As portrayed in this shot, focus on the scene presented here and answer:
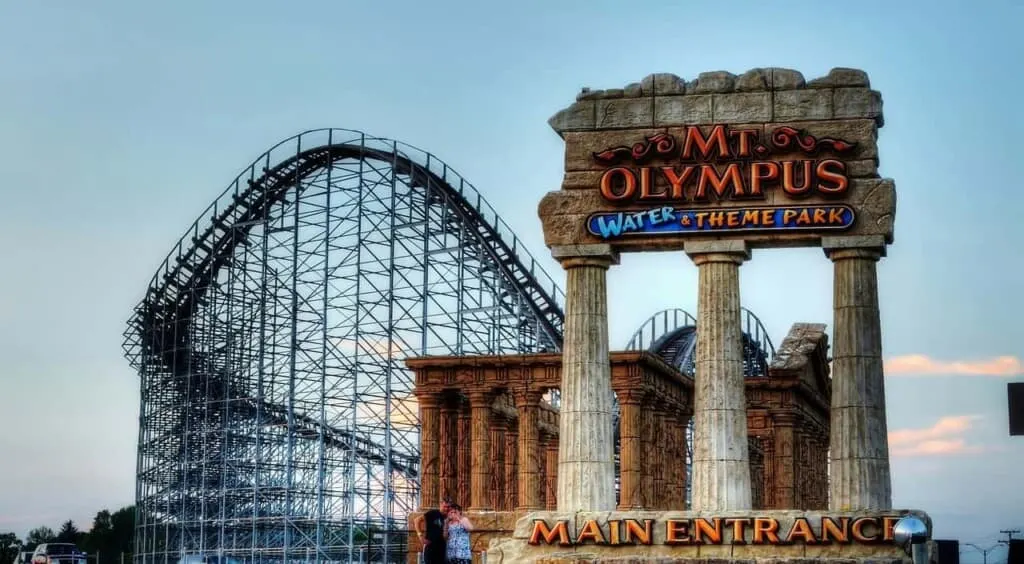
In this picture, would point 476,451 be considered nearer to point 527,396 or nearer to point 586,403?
point 527,396

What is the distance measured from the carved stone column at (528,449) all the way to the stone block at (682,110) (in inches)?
858

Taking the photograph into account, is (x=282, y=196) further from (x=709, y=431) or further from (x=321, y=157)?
(x=709, y=431)

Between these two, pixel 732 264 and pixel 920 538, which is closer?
pixel 920 538

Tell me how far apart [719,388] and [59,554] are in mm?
40669

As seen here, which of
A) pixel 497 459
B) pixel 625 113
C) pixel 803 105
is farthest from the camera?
pixel 497 459

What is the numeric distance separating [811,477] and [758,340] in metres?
13.0

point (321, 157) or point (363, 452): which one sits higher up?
point (321, 157)

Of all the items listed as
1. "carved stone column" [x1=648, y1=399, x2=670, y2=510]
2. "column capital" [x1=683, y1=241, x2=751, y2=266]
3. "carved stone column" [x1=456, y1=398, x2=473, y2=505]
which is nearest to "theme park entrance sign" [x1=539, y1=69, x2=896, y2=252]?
"column capital" [x1=683, y1=241, x2=751, y2=266]

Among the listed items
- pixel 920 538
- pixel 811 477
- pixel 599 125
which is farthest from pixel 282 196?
pixel 920 538

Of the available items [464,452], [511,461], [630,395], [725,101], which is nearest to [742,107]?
[725,101]

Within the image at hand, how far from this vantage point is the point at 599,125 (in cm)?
3531

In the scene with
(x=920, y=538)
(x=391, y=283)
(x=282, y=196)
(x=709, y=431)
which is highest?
(x=282, y=196)

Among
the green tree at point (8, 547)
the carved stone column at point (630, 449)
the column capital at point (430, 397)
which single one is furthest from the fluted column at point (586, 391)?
the green tree at point (8, 547)

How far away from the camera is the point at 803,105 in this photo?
34.2 metres
